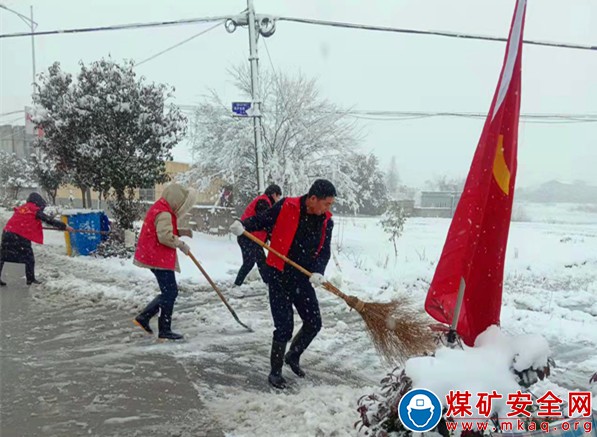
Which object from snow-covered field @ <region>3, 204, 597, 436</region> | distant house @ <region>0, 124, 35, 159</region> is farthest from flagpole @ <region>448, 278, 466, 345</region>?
distant house @ <region>0, 124, 35, 159</region>

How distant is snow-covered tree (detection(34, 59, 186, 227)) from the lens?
10.2 metres

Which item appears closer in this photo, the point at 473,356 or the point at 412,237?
the point at 473,356

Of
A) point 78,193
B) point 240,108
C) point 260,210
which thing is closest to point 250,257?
point 260,210

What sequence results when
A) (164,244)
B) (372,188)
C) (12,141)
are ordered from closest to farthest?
(164,244), (12,141), (372,188)

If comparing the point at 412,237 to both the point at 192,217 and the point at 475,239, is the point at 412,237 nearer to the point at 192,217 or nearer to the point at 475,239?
the point at 192,217

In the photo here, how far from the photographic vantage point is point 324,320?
5.73 meters

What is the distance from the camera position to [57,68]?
40.2 ft

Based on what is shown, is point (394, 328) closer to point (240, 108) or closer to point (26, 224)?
point (240, 108)

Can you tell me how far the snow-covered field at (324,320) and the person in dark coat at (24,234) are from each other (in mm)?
579

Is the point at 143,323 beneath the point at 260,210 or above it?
beneath

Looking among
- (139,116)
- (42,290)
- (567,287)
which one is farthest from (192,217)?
(567,287)

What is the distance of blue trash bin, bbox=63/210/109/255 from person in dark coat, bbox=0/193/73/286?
109 inches

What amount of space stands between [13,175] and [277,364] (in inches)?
922

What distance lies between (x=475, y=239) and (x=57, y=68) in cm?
1299
